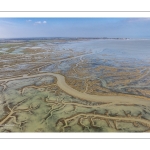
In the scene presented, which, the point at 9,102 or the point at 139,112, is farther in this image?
the point at 9,102

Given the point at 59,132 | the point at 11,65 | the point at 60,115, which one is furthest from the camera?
the point at 11,65

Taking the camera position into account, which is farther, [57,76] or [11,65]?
[11,65]

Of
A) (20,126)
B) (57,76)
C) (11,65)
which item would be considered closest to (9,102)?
(20,126)

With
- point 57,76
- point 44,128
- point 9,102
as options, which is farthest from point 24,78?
point 44,128

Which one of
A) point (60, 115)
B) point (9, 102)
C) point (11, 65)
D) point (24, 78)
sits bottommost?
point (60, 115)

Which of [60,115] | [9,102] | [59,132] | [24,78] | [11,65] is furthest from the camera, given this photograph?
[11,65]

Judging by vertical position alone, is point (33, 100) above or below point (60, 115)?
above

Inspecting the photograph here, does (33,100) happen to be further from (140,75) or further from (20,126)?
(140,75)
